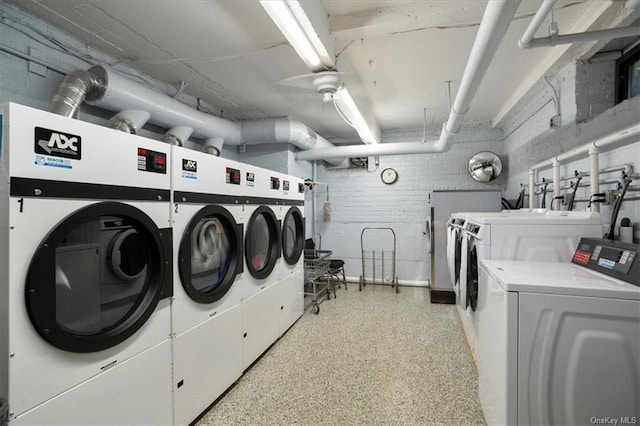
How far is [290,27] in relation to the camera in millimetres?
1626

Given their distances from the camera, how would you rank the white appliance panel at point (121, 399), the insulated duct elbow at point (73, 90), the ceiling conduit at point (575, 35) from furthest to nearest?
the insulated duct elbow at point (73, 90) → the ceiling conduit at point (575, 35) → the white appliance panel at point (121, 399)

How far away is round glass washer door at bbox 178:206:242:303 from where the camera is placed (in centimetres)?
182

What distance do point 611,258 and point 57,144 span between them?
8.60ft

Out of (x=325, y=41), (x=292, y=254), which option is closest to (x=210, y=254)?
(x=292, y=254)

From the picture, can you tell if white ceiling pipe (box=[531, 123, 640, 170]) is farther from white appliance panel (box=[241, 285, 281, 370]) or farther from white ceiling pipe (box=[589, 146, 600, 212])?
white appliance panel (box=[241, 285, 281, 370])

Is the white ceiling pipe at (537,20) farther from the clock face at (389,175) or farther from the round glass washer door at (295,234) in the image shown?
the clock face at (389,175)

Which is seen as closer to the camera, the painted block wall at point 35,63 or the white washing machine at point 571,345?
the white washing machine at point 571,345

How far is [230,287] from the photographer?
221 cm

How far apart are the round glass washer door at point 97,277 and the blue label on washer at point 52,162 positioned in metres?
0.20

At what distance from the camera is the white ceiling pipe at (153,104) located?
2218 mm

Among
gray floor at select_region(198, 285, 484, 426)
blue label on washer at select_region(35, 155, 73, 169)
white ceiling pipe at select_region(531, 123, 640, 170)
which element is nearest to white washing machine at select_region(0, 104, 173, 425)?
blue label on washer at select_region(35, 155, 73, 169)

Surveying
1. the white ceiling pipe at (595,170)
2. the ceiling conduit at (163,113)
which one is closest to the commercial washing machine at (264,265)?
the ceiling conduit at (163,113)

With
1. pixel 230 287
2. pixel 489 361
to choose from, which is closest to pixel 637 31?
pixel 489 361

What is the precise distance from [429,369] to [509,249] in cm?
130
